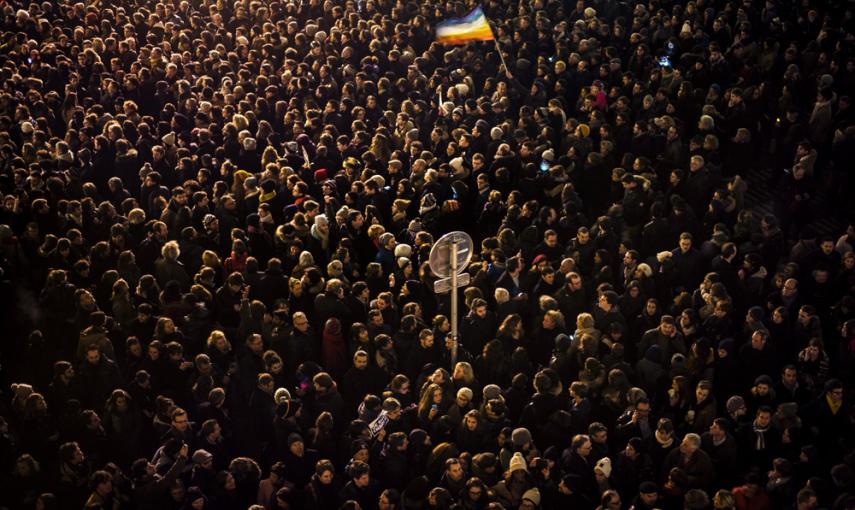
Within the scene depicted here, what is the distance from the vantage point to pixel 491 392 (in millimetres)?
9086

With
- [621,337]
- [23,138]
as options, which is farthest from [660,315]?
[23,138]

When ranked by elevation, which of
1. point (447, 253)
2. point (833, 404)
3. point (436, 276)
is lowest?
point (833, 404)

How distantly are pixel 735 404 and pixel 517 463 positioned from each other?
7.94 feet

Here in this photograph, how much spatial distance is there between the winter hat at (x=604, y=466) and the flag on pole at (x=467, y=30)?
1047cm

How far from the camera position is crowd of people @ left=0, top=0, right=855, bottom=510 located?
27.9 feet

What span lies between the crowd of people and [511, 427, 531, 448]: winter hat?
2 centimetres

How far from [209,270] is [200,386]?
1.93 metres

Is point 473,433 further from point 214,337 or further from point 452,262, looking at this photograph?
point 214,337

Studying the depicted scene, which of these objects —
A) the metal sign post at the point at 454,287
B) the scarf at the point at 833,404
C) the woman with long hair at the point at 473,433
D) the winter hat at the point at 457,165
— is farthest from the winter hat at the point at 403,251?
the scarf at the point at 833,404

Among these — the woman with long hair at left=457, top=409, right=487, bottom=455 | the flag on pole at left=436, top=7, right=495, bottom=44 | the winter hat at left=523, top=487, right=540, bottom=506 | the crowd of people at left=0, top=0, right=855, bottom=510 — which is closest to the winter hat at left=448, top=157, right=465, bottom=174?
the crowd of people at left=0, top=0, right=855, bottom=510

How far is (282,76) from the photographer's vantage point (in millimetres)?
17203

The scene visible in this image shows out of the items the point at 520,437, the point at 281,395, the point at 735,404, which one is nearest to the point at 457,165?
the point at 281,395

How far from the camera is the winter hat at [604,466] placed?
27.2 feet

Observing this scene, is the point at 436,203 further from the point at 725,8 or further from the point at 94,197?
the point at 725,8
